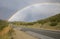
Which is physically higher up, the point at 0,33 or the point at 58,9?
the point at 58,9

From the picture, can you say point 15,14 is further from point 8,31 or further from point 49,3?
point 8,31

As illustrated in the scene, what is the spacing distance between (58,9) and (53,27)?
45.3 ft

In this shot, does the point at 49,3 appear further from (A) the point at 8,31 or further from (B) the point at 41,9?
(A) the point at 8,31

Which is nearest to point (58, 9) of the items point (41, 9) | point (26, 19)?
point (41, 9)

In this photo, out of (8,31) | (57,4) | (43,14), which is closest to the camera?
(57,4)

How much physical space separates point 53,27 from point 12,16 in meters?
15.4

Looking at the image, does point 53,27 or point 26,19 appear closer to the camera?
Result: point 26,19

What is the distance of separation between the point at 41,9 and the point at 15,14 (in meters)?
3.20

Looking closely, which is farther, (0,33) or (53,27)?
(53,27)

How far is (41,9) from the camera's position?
83.1 feet

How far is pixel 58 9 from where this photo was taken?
24.0 meters

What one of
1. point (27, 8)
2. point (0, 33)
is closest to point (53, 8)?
point (27, 8)

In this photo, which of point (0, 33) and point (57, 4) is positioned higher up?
point (57, 4)

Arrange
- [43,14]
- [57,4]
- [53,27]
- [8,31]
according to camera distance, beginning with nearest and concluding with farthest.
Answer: [57,4] → [43,14] → [8,31] → [53,27]
